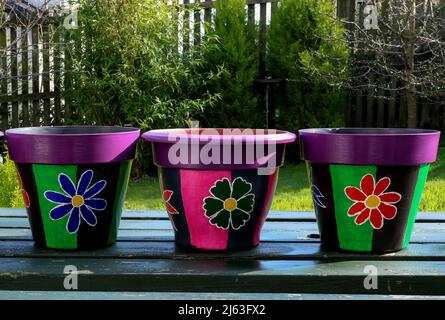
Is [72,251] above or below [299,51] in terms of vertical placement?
below

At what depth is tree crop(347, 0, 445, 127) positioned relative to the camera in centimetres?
505

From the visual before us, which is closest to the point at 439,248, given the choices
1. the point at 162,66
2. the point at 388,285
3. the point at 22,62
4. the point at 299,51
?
the point at 388,285

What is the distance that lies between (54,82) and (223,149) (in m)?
4.70

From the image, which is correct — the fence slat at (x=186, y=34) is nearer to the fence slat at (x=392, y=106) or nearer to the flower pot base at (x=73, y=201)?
the fence slat at (x=392, y=106)

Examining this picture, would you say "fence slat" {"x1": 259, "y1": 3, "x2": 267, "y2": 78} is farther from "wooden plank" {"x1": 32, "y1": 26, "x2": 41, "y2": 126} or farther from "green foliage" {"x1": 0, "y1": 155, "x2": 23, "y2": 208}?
"green foliage" {"x1": 0, "y1": 155, "x2": 23, "y2": 208}

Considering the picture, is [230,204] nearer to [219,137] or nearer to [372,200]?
[219,137]

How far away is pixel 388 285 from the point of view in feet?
2.94

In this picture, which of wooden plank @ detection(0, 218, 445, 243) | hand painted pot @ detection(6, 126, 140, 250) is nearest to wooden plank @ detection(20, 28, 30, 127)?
wooden plank @ detection(0, 218, 445, 243)

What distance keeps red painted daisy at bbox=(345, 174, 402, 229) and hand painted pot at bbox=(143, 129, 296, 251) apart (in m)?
0.14

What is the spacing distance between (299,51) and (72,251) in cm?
443

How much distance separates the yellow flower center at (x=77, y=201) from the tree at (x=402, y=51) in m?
4.24

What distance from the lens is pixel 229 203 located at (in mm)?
988
